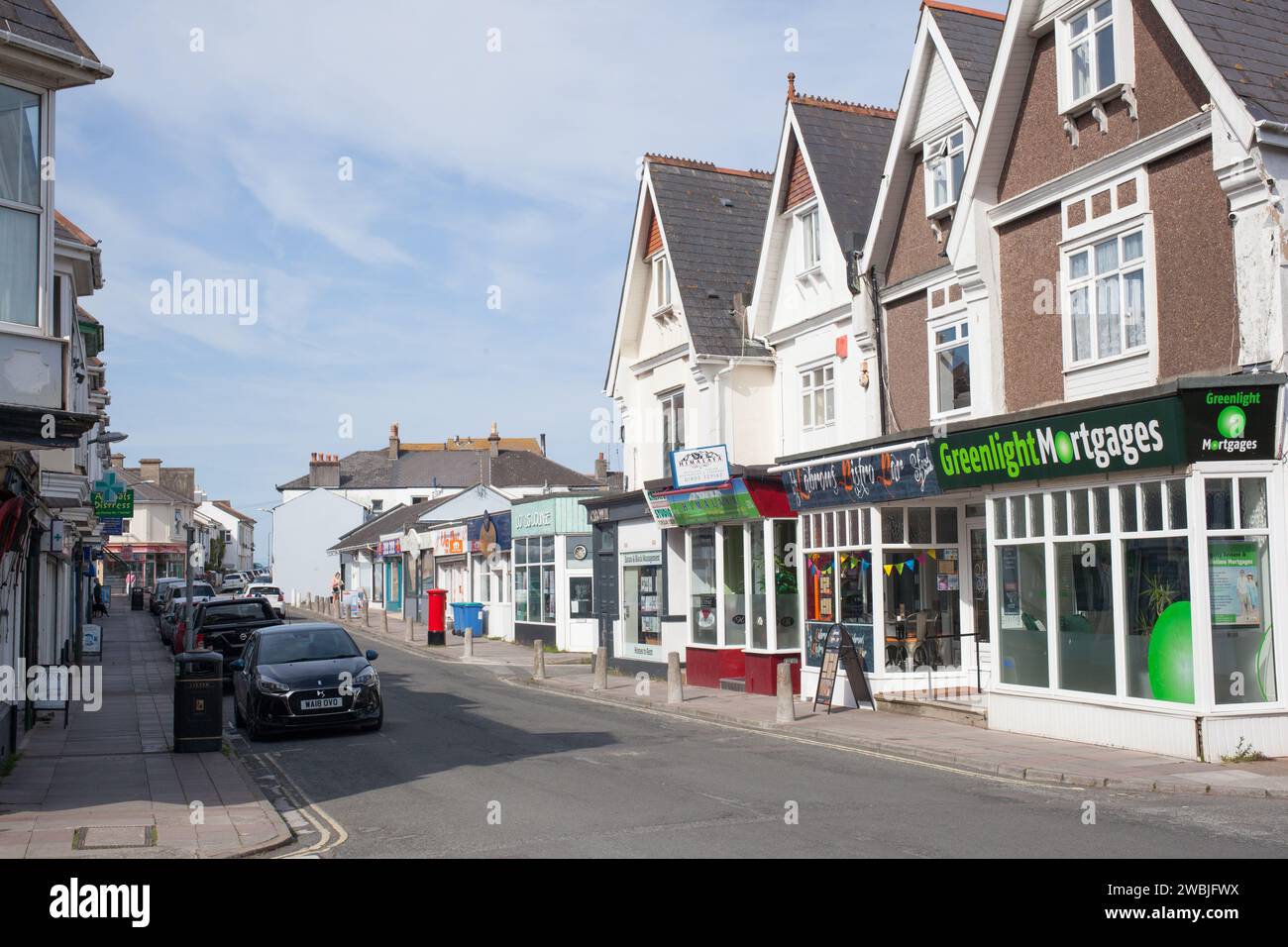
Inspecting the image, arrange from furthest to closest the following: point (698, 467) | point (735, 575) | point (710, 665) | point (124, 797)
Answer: point (710, 665) → point (735, 575) → point (698, 467) → point (124, 797)

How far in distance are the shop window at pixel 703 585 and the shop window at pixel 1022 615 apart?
337 inches

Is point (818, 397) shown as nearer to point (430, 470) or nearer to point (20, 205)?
point (20, 205)

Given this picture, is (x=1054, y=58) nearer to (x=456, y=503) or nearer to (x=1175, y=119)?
(x=1175, y=119)

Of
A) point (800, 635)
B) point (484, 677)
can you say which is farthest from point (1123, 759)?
point (484, 677)

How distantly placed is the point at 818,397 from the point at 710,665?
5.85m

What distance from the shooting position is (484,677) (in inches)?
1123

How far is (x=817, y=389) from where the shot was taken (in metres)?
22.6

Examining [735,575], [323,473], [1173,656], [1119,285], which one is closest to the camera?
[1173,656]

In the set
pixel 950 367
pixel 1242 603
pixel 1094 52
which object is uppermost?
pixel 1094 52

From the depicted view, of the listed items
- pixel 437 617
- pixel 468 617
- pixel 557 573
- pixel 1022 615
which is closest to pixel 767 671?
pixel 1022 615

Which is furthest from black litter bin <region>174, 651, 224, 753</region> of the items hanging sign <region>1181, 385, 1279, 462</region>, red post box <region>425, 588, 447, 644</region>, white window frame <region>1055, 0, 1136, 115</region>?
red post box <region>425, 588, 447, 644</region>

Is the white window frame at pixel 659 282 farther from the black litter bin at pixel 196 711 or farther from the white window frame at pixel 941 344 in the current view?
the black litter bin at pixel 196 711

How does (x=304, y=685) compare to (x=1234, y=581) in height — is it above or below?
below
